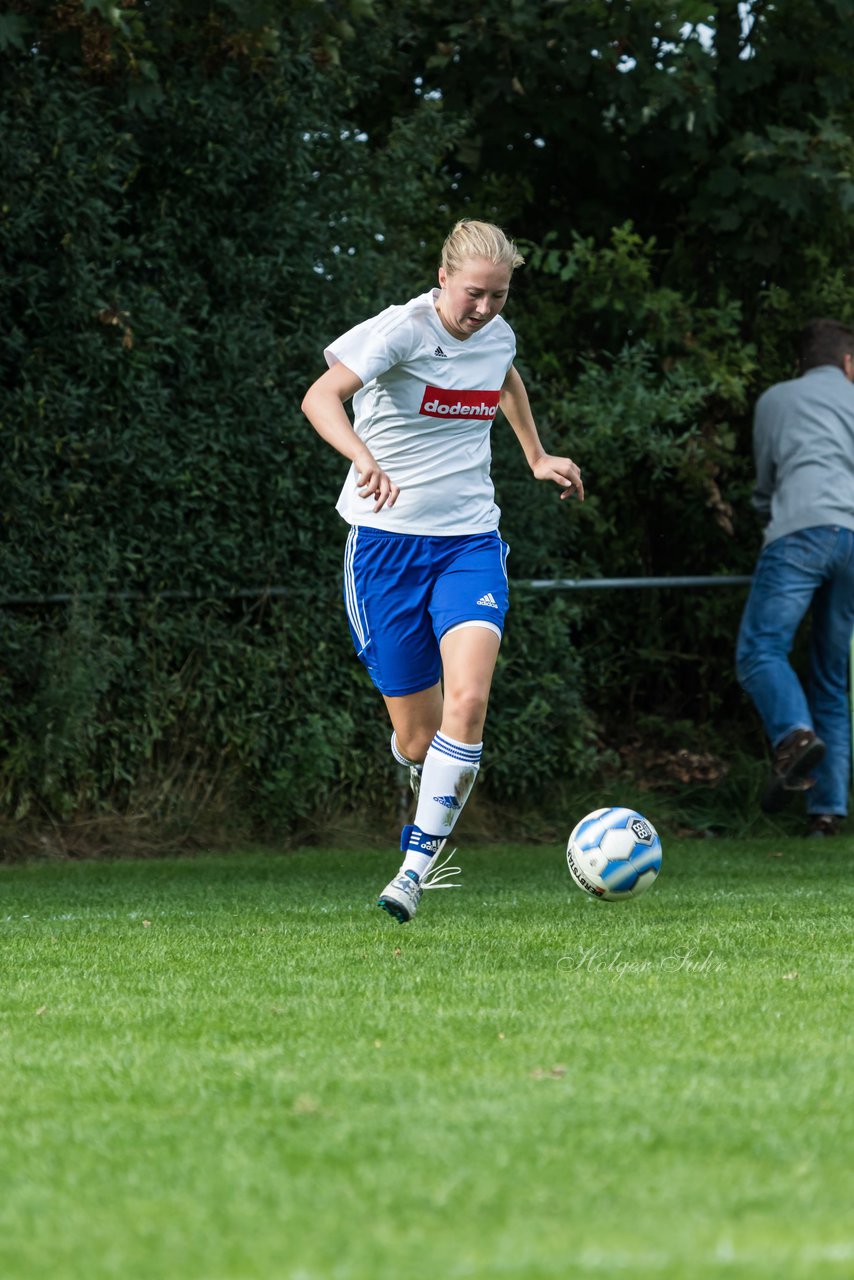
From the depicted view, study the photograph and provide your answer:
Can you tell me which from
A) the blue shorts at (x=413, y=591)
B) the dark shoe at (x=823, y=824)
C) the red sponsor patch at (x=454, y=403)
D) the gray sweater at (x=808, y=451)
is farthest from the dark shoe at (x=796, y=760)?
the red sponsor patch at (x=454, y=403)

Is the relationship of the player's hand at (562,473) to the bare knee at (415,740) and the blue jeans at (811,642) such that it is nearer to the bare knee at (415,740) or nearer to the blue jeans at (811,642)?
the bare knee at (415,740)

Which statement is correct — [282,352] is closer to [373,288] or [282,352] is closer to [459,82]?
[373,288]

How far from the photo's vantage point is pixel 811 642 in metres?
9.77

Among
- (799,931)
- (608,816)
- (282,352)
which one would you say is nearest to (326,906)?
(608,816)

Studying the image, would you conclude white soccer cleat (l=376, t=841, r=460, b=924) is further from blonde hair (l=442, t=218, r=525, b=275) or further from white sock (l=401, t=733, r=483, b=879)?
blonde hair (l=442, t=218, r=525, b=275)

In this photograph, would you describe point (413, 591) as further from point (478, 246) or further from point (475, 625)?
point (478, 246)

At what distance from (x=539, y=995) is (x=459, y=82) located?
738cm

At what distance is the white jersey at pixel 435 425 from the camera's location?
20.1 ft

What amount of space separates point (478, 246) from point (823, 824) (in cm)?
483

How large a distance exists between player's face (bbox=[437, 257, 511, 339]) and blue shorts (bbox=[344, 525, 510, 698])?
2.35 ft

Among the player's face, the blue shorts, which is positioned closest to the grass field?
the blue shorts

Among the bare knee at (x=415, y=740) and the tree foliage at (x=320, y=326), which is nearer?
the bare knee at (x=415, y=740)

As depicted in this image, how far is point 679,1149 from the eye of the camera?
2.88 m

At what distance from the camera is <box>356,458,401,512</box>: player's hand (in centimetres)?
538
